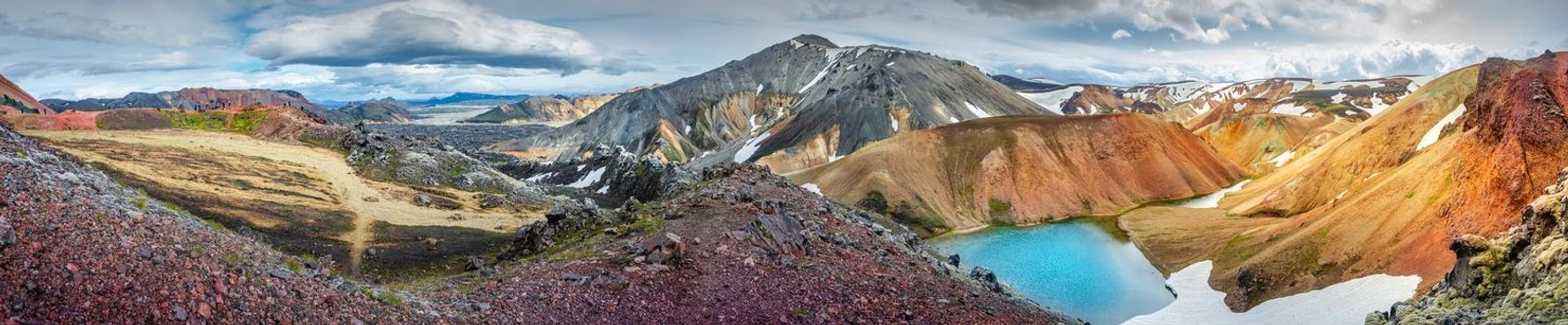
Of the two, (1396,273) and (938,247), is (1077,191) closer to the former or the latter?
(938,247)

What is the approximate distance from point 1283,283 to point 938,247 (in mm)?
28822

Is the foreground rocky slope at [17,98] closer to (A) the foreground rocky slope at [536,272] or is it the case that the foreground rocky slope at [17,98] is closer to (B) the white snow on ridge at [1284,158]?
(A) the foreground rocky slope at [536,272]

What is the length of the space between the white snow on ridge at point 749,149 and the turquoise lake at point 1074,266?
68858 millimetres

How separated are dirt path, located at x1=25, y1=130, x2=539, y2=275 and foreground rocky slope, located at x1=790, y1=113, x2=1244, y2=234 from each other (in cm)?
4307

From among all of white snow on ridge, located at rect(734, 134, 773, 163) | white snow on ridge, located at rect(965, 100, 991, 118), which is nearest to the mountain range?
white snow on ridge, located at rect(734, 134, 773, 163)

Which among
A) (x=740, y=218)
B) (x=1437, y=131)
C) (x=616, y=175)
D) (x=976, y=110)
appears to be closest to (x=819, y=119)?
(x=976, y=110)

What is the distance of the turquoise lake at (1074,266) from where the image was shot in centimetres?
4750

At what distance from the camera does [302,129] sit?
2734 inches

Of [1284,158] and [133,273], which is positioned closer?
[133,273]

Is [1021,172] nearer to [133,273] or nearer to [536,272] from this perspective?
[536,272]

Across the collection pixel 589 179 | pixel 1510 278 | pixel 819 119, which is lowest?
pixel 589 179

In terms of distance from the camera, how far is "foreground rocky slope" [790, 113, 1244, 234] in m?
82.2

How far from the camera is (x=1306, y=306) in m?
39.3

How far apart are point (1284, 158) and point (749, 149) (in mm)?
86079
